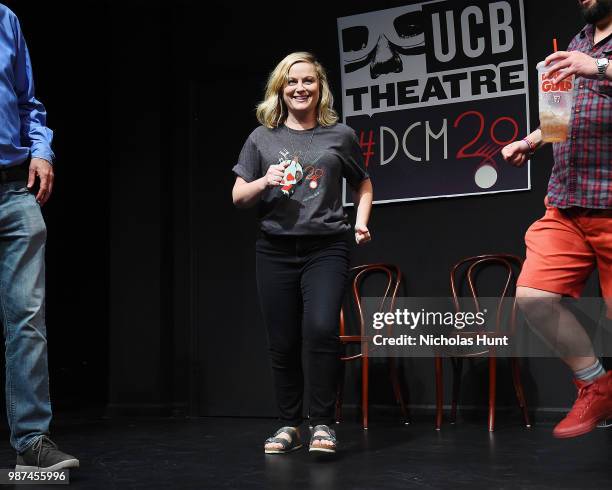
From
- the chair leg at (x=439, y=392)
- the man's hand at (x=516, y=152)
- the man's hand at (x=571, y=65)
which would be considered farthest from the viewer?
the chair leg at (x=439, y=392)

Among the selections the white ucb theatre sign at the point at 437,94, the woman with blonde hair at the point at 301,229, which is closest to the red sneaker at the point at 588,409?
the woman with blonde hair at the point at 301,229

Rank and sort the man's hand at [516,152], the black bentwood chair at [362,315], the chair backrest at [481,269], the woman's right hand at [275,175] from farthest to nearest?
the chair backrest at [481,269]
the black bentwood chair at [362,315]
the woman's right hand at [275,175]
the man's hand at [516,152]

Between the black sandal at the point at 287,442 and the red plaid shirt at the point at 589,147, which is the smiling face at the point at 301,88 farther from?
the black sandal at the point at 287,442

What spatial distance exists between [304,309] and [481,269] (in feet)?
6.29

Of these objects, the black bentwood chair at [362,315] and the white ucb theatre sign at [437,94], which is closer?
the black bentwood chair at [362,315]

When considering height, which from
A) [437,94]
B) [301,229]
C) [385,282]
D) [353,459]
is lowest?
[353,459]

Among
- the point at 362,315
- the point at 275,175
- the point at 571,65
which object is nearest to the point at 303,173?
the point at 275,175

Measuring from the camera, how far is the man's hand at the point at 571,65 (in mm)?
2357

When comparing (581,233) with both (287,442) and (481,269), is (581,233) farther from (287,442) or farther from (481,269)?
(481,269)

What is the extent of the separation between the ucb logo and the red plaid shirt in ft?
0.51
